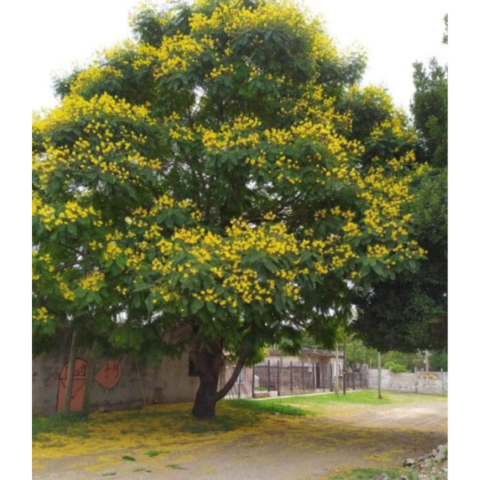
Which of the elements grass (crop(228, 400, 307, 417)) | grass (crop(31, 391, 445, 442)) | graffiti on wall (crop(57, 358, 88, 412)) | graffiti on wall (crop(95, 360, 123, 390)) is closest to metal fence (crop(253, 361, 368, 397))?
grass (crop(228, 400, 307, 417))

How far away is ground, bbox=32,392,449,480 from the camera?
8.18 m

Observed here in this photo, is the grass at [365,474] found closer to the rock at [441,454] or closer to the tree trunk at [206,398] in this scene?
the rock at [441,454]

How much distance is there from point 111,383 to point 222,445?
6043 millimetres

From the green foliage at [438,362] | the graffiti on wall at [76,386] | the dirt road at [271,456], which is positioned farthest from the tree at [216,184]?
the green foliage at [438,362]

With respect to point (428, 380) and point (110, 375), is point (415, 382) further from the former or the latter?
point (110, 375)

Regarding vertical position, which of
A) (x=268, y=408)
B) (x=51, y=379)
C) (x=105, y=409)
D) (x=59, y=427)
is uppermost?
(x=51, y=379)

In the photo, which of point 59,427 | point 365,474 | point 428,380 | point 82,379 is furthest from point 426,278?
point 428,380

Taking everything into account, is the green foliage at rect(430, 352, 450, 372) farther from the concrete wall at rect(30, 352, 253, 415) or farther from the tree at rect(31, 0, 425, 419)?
the tree at rect(31, 0, 425, 419)

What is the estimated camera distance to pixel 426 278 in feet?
31.7

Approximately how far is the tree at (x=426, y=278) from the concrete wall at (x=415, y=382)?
2592 cm

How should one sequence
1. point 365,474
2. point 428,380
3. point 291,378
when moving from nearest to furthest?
point 365,474 < point 291,378 < point 428,380

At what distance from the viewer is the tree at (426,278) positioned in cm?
943

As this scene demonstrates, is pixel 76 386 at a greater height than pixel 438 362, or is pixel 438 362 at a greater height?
pixel 76 386

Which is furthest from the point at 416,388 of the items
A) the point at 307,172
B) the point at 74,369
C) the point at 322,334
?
the point at 307,172
